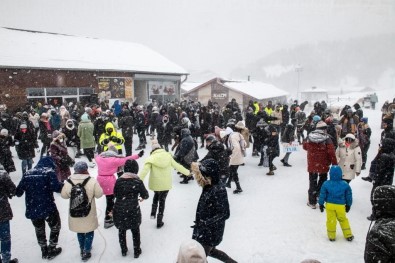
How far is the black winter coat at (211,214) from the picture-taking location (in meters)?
3.87

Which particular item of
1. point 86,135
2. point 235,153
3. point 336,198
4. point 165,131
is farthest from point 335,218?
point 86,135

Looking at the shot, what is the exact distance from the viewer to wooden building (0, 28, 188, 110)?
17125 mm

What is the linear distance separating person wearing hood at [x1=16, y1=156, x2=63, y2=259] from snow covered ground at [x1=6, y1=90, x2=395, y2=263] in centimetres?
46

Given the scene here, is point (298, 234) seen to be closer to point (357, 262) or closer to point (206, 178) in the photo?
point (357, 262)

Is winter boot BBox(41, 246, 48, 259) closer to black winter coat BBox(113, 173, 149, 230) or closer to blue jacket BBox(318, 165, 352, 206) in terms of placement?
black winter coat BBox(113, 173, 149, 230)

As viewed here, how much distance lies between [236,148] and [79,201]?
163 inches

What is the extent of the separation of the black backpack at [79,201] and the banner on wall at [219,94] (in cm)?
2929

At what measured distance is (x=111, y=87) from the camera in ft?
70.4

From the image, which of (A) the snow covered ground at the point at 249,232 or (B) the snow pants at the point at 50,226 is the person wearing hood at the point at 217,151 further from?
Answer: (B) the snow pants at the point at 50,226

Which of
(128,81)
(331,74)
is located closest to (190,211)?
(128,81)

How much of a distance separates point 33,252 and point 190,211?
3.13 metres

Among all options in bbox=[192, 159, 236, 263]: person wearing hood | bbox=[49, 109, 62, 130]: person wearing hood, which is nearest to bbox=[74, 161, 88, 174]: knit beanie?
bbox=[192, 159, 236, 263]: person wearing hood

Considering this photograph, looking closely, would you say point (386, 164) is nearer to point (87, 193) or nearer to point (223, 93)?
point (87, 193)

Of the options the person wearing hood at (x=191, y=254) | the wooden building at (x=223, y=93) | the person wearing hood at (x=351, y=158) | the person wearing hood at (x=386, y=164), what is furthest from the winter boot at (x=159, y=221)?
the wooden building at (x=223, y=93)
